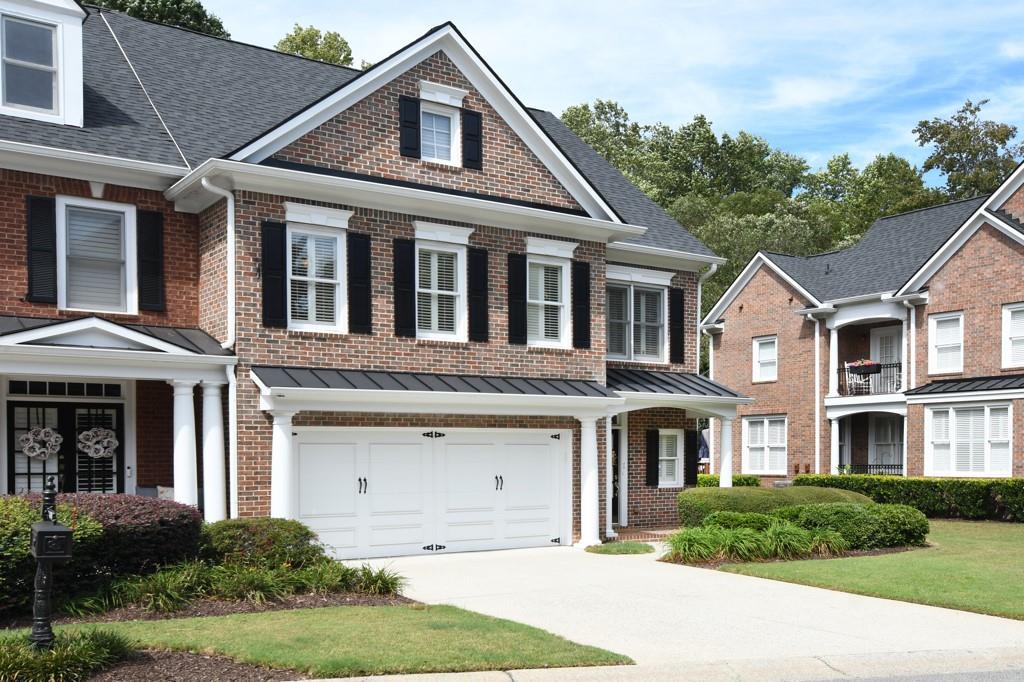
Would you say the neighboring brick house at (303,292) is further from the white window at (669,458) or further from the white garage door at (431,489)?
the white window at (669,458)

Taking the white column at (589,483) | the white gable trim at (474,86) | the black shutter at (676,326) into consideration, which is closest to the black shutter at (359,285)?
the white gable trim at (474,86)

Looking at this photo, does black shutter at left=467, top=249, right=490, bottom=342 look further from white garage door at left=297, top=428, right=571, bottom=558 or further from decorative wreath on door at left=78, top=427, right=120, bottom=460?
decorative wreath on door at left=78, top=427, right=120, bottom=460

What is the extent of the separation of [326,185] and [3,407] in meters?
5.90

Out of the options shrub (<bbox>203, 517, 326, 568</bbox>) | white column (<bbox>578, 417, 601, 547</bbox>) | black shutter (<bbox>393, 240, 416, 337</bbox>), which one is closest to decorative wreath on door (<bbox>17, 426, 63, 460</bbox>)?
shrub (<bbox>203, 517, 326, 568</bbox>)

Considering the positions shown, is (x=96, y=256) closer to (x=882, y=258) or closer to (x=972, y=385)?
(x=972, y=385)

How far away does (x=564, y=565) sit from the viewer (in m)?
16.8

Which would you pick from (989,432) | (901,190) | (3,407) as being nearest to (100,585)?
(3,407)

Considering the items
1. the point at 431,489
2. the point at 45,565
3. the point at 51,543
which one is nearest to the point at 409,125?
the point at 431,489

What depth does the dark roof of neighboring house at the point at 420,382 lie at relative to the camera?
53.9 ft

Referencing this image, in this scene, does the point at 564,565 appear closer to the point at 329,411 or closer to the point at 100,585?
the point at 329,411

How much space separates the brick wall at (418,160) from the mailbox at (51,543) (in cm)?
961

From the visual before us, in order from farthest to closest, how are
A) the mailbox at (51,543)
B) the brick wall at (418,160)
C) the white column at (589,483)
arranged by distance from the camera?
1. the white column at (589,483)
2. the brick wall at (418,160)
3. the mailbox at (51,543)

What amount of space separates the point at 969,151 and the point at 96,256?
4872 centimetres

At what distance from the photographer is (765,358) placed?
36.1 meters
